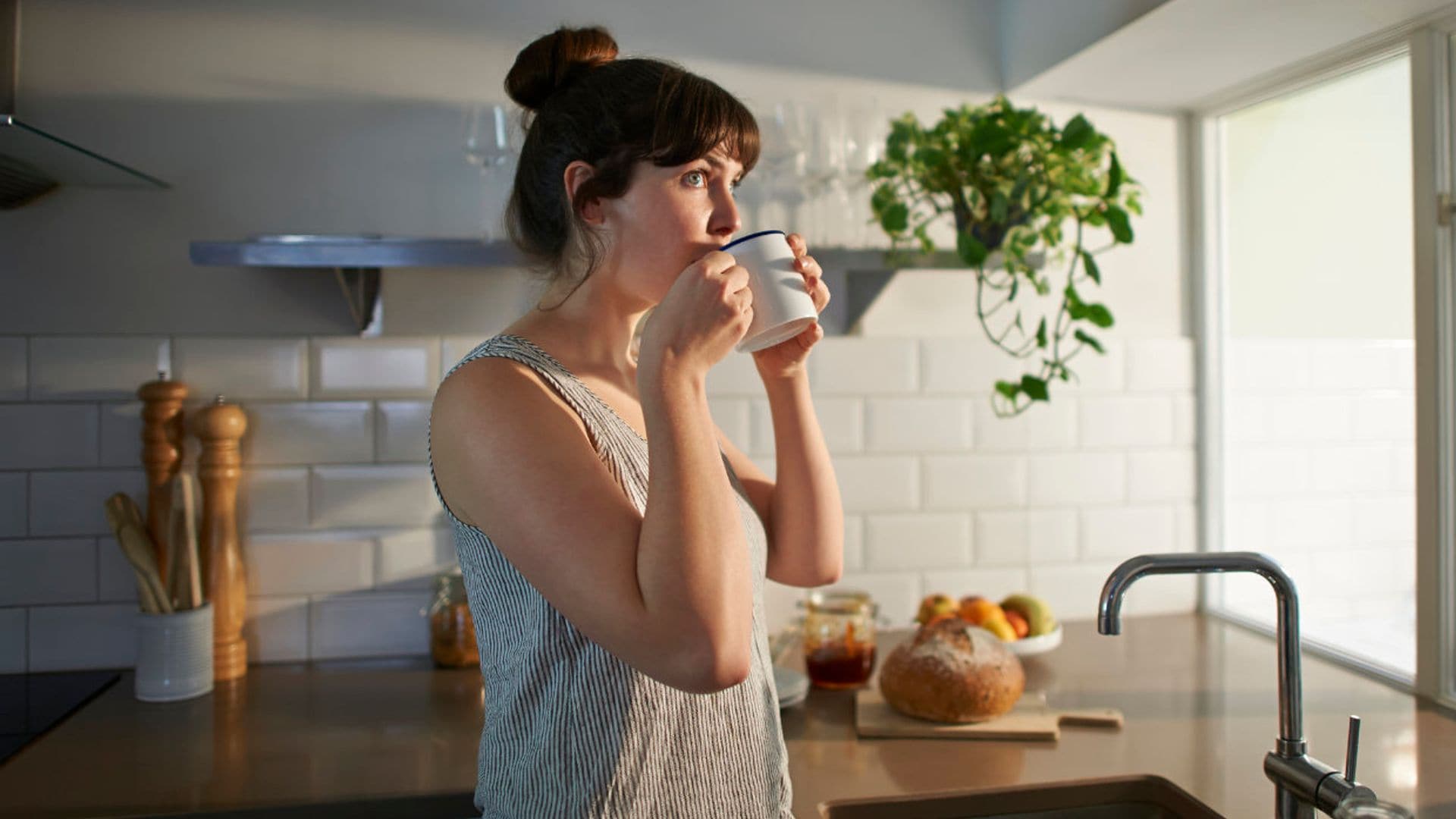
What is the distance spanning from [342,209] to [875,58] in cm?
93

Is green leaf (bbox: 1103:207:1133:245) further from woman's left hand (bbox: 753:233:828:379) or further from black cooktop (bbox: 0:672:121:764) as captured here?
black cooktop (bbox: 0:672:121:764)

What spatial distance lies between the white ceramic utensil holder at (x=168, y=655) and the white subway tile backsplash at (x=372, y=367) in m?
0.39

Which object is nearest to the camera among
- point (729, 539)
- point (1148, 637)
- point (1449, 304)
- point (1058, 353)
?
point (729, 539)

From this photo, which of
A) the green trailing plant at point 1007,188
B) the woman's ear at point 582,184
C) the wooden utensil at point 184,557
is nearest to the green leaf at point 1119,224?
the green trailing plant at point 1007,188

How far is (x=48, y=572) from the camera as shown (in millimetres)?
1593

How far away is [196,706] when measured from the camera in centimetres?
145

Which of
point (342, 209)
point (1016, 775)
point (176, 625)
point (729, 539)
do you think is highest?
point (342, 209)

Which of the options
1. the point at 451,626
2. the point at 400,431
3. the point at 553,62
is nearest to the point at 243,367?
the point at 400,431

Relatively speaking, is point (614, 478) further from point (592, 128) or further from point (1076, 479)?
point (1076, 479)

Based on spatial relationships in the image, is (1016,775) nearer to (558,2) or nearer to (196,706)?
(196,706)

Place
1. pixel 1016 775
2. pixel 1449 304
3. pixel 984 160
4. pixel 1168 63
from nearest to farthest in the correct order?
1. pixel 1016 775
2. pixel 1449 304
3. pixel 984 160
4. pixel 1168 63

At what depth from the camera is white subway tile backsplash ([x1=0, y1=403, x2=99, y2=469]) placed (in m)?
1.58

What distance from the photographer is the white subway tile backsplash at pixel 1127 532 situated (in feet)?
6.30

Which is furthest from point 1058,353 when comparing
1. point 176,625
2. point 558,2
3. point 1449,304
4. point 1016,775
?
point 176,625
